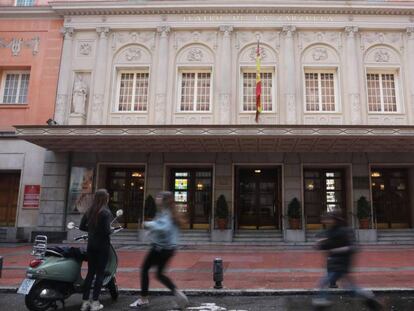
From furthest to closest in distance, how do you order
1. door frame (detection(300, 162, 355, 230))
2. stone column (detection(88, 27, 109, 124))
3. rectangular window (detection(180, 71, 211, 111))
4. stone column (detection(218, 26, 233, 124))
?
rectangular window (detection(180, 71, 211, 111)) → stone column (detection(88, 27, 109, 124)) → stone column (detection(218, 26, 233, 124)) → door frame (detection(300, 162, 355, 230))

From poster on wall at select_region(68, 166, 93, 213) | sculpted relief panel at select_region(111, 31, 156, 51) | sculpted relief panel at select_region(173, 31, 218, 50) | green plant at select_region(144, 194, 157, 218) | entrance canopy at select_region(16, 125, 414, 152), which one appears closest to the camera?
entrance canopy at select_region(16, 125, 414, 152)

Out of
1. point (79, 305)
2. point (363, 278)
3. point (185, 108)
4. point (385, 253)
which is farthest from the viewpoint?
point (185, 108)

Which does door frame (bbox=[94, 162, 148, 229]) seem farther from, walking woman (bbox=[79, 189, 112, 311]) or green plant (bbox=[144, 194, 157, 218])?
walking woman (bbox=[79, 189, 112, 311])

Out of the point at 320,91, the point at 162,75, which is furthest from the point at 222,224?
the point at 320,91

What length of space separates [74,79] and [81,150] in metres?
3.88

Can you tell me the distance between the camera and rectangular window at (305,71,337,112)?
18.6m

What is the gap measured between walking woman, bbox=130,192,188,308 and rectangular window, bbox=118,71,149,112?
1332cm

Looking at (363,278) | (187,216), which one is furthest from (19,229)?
(363,278)

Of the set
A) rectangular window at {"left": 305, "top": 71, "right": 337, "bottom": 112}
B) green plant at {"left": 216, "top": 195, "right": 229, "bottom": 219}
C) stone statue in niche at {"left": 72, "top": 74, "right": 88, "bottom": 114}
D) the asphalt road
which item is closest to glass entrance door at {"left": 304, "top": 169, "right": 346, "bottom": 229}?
rectangular window at {"left": 305, "top": 71, "right": 337, "bottom": 112}

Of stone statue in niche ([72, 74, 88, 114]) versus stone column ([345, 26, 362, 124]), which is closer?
stone column ([345, 26, 362, 124])

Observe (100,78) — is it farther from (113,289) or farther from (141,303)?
(141,303)

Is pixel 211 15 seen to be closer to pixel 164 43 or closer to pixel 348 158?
pixel 164 43

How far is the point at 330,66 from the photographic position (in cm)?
1875

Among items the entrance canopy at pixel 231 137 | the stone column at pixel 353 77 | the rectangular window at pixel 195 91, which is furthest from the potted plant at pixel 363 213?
the rectangular window at pixel 195 91
